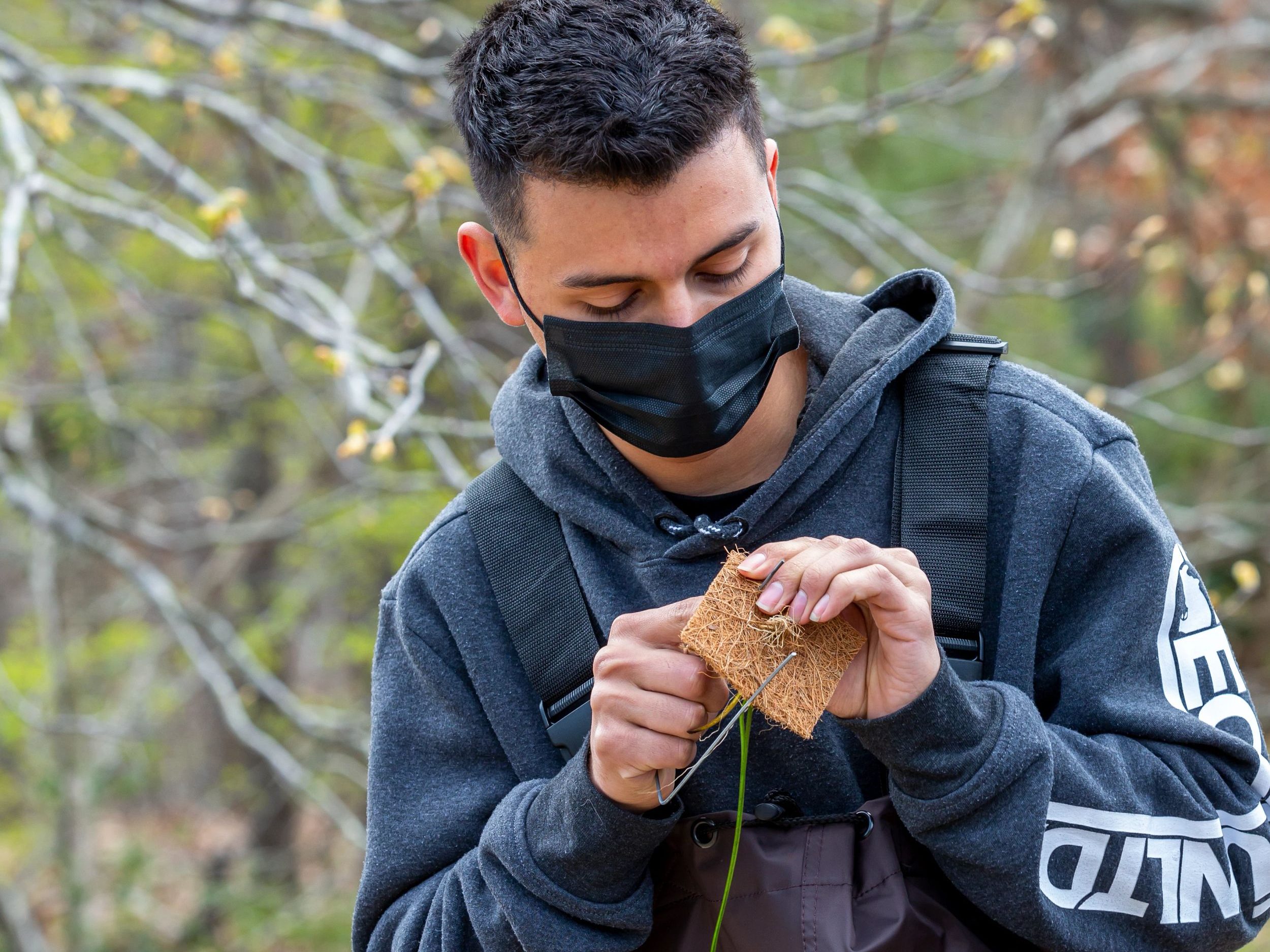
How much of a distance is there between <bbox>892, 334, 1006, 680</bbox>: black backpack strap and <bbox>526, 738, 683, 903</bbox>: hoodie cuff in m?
0.48

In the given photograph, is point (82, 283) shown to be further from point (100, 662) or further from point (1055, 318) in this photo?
point (1055, 318)

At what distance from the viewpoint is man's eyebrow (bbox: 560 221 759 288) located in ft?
5.78

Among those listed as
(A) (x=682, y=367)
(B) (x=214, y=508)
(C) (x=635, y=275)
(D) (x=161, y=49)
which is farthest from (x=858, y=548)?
(D) (x=161, y=49)

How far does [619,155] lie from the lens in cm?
171

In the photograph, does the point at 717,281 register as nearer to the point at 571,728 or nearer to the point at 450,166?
the point at 571,728

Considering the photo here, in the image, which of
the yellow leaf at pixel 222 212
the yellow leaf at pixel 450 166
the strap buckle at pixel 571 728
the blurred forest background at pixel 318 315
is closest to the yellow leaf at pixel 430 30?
the blurred forest background at pixel 318 315

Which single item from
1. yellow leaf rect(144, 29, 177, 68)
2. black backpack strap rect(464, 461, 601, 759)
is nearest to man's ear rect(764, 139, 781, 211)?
black backpack strap rect(464, 461, 601, 759)

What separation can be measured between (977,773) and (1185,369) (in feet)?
11.6

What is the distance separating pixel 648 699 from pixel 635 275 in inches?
24.4

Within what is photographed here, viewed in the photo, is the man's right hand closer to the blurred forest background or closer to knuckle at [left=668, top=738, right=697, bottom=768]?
knuckle at [left=668, top=738, right=697, bottom=768]

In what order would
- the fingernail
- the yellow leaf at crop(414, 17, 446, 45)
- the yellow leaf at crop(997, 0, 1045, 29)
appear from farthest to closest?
1. the yellow leaf at crop(414, 17, 446, 45)
2. the yellow leaf at crop(997, 0, 1045, 29)
3. the fingernail

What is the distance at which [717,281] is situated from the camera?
181 centimetres

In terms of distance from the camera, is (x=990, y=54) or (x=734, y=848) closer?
(x=734, y=848)

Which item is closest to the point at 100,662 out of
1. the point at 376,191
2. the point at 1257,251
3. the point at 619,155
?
the point at 376,191
